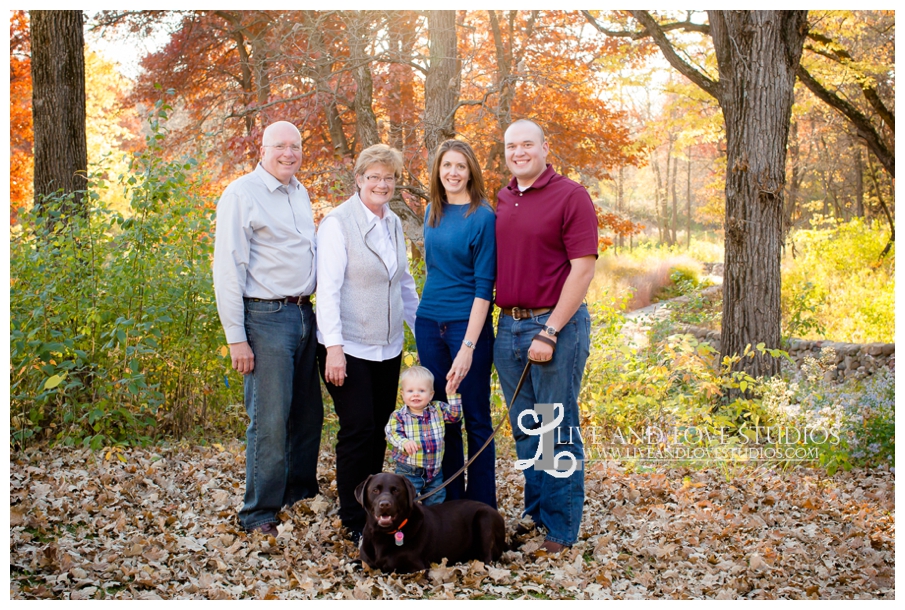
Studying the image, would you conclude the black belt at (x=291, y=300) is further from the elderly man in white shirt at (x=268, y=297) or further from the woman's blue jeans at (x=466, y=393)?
the woman's blue jeans at (x=466, y=393)

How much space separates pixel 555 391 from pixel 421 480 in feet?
2.70

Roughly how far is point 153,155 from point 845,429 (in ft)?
18.1

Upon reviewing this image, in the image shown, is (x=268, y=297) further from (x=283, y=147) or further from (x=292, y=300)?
(x=283, y=147)

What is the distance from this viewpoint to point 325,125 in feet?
35.9

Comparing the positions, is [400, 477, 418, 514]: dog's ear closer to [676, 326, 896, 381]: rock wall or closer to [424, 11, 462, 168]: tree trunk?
[424, 11, 462, 168]: tree trunk

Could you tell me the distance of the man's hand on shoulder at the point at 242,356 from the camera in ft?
11.6

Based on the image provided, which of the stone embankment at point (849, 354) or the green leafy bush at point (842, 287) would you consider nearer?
the stone embankment at point (849, 354)

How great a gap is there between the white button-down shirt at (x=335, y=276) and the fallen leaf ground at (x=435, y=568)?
99 cm

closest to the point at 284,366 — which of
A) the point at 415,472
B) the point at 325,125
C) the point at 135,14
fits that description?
the point at 415,472

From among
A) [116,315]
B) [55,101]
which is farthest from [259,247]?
[55,101]

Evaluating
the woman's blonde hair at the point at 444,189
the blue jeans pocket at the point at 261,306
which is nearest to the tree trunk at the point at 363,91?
the woman's blonde hair at the point at 444,189

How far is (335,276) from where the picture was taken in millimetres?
3451

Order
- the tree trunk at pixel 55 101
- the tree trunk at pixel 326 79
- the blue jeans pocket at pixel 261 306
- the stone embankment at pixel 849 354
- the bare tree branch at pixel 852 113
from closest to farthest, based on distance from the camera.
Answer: the blue jeans pocket at pixel 261 306 → the tree trunk at pixel 55 101 → the stone embankment at pixel 849 354 → the tree trunk at pixel 326 79 → the bare tree branch at pixel 852 113

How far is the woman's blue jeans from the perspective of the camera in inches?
142
